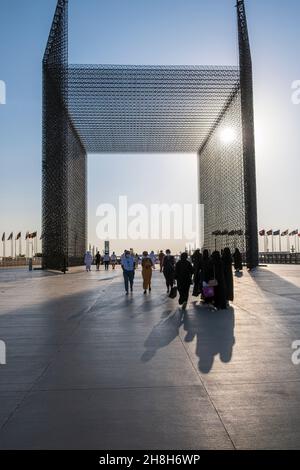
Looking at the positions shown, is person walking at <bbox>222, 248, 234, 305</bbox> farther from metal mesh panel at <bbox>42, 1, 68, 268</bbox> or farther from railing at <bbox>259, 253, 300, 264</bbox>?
railing at <bbox>259, 253, 300, 264</bbox>

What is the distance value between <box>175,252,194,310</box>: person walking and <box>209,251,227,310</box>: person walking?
36.2 inches

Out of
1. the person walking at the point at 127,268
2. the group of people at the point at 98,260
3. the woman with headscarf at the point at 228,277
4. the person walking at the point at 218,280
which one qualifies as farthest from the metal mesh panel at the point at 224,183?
the person walking at the point at 218,280

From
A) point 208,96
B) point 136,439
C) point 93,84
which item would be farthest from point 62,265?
point 136,439

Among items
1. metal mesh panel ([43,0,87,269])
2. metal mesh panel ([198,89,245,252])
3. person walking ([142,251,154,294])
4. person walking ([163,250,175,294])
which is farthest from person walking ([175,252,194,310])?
metal mesh panel ([198,89,245,252])

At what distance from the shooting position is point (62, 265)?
40.5m

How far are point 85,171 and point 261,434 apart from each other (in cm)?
5685

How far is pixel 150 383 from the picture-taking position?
5.70 metres

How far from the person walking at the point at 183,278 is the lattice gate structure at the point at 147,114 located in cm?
2362

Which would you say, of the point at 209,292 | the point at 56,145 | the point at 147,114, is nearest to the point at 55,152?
the point at 56,145

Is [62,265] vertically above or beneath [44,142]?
beneath

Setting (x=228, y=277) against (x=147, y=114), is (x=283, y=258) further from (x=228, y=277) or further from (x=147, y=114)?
(x=228, y=277)

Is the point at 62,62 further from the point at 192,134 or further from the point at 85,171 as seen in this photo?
the point at 85,171

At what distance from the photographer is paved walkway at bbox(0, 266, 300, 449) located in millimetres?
4129

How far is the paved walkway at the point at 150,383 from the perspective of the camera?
4.13 meters
